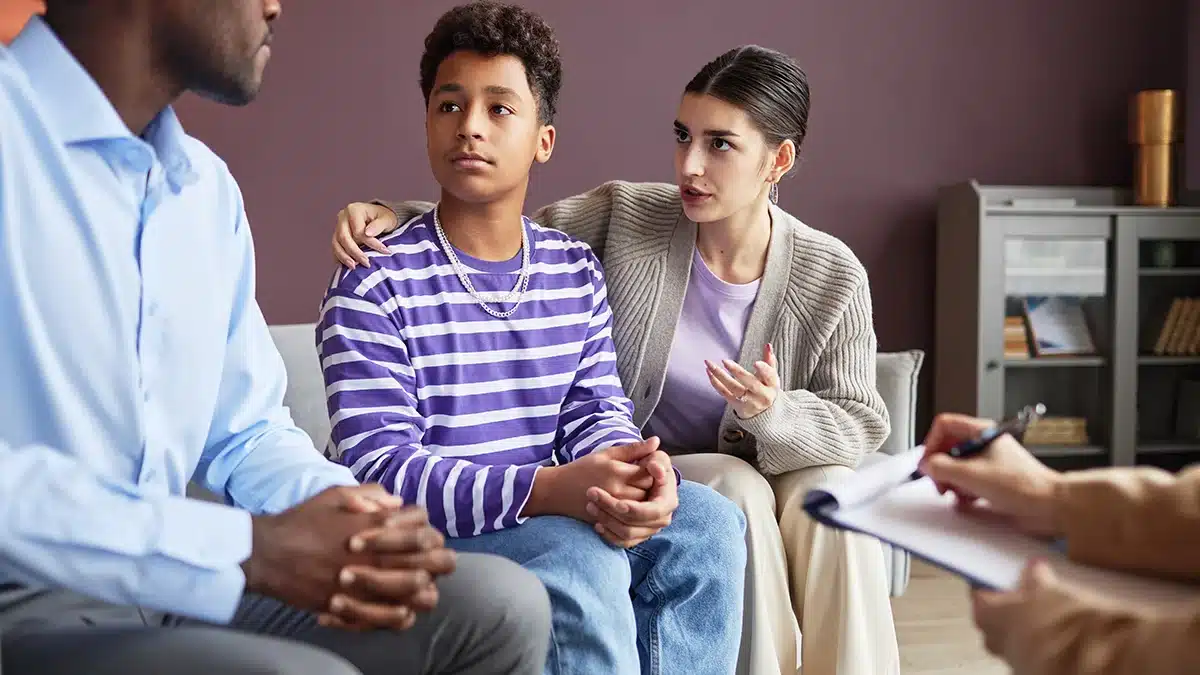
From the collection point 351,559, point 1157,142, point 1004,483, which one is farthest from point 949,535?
point 1157,142

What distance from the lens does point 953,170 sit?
4.25 meters

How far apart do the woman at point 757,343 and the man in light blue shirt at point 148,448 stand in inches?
24.8

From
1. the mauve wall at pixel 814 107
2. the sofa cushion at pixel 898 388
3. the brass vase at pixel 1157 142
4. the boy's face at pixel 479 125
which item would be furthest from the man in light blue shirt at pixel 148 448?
the brass vase at pixel 1157 142

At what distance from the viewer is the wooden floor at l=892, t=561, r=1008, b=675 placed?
2538 mm

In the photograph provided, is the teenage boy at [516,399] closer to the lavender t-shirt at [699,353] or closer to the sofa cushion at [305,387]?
the lavender t-shirt at [699,353]

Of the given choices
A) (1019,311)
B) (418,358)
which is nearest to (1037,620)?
(418,358)

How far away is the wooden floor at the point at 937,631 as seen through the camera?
254cm

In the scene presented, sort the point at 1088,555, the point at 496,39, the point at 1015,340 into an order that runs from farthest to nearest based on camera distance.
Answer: the point at 1015,340 < the point at 496,39 < the point at 1088,555

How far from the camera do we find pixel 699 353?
2027mm

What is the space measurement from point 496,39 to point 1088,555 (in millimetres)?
1184

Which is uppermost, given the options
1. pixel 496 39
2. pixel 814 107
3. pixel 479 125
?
pixel 496 39

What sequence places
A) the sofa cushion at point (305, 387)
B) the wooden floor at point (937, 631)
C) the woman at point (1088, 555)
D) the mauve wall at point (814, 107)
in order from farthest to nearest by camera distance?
the mauve wall at point (814, 107)
the wooden floor at point (937, 631)
the sofa cushion at point (305, 387)
the woman at point (1088, 555)

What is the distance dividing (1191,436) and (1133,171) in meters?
0.98

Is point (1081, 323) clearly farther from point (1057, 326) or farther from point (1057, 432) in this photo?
point (1057, 432)
